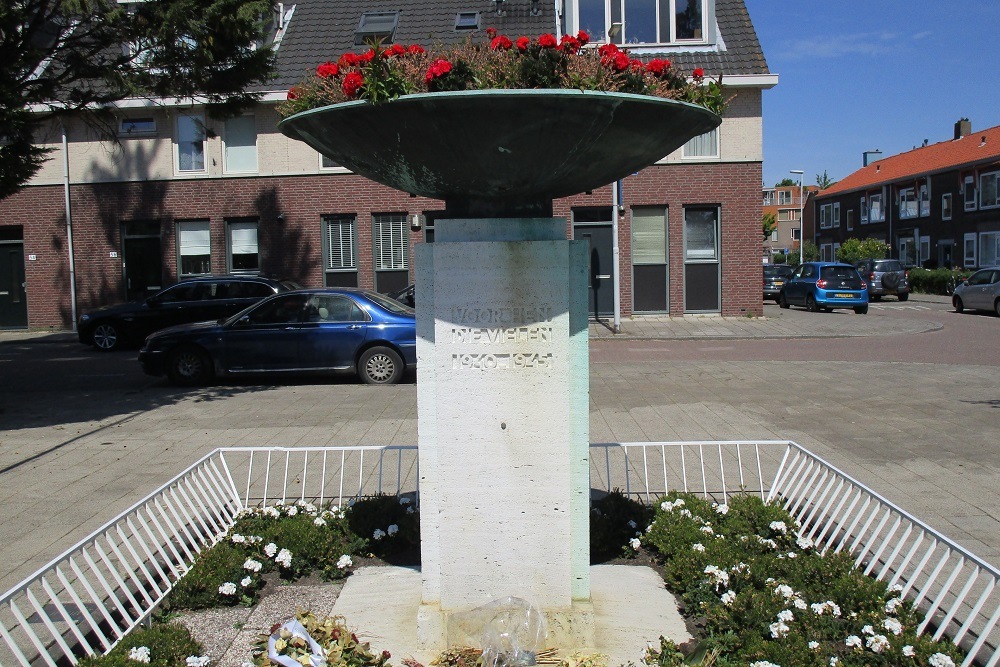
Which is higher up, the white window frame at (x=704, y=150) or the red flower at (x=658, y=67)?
the white window frame at (x=704, y=150)

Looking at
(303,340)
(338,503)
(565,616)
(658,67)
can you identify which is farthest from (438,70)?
(303,340)

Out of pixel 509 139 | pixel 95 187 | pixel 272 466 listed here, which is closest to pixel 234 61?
pixel 272 466

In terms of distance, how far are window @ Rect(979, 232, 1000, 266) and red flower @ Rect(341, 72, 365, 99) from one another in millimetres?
48836

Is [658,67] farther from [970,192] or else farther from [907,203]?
[907,203]

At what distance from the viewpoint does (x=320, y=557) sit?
539 centimetres

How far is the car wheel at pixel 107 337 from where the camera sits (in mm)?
19781

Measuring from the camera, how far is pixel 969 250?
158 feet

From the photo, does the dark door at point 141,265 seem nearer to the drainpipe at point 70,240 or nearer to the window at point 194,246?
the window at point 194,246

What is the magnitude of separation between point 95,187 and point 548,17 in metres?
13.1

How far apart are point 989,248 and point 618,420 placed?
43477 millimetres

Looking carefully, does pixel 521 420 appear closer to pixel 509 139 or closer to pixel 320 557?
pixel 509 139

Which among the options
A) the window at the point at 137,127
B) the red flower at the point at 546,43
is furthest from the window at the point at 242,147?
the red flower at the point at 546,43

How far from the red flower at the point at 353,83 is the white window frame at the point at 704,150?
21.2m

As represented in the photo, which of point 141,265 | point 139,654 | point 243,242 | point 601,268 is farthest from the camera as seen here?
point 141,265
